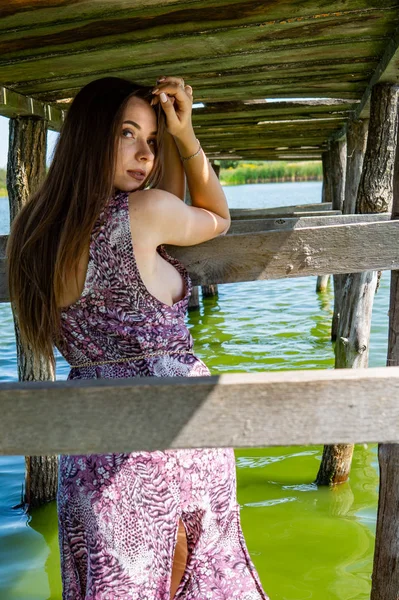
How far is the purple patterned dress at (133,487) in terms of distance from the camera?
6.23 ft

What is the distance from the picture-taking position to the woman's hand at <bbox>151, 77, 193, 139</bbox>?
2203 millimetres

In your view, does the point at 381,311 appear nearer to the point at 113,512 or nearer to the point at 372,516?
the point at 372,516

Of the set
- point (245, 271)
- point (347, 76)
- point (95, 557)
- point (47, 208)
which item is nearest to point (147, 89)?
point (47, 208)

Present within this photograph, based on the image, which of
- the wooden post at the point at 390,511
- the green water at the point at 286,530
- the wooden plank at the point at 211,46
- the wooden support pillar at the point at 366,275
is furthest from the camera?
the wooden support pillar at the point at 366,275

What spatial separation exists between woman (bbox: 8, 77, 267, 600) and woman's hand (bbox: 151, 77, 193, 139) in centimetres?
2

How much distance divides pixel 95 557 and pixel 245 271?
38.2 inches

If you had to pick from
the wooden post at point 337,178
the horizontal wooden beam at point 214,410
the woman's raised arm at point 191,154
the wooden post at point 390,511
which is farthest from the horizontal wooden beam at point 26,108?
the wooden post at point 337,178

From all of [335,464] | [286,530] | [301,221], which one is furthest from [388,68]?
[286,530]

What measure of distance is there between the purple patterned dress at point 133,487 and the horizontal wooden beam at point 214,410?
2.00 ft

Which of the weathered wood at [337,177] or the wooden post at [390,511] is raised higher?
the weathered wood at [337,177]

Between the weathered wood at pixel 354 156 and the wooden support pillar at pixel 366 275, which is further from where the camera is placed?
the weathered wood at pixel 354 156

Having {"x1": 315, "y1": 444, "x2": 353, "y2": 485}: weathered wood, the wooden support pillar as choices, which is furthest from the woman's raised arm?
{"x1": 315, "y1": 444, "x2": 353, "y2": 485}: weathered wood

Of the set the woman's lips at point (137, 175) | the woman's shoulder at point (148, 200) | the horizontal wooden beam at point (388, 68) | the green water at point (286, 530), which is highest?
the horizontal wooden beam at point (388, 68)

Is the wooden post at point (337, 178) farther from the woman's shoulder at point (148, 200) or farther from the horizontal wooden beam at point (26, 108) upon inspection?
the woman's shoulder at point (148, 200)
